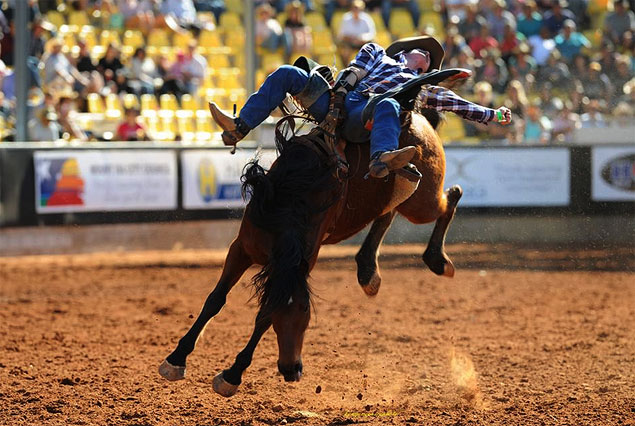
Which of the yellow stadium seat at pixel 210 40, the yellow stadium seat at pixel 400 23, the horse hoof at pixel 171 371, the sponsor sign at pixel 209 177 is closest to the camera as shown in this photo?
the horse hoof at pixel 171 371

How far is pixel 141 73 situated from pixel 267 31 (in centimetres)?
201

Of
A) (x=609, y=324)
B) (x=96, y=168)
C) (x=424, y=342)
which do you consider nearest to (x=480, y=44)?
(x=96, y=168)

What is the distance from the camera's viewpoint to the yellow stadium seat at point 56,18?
528 inches

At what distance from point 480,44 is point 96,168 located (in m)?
6.54

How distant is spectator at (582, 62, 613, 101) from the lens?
1370 cm

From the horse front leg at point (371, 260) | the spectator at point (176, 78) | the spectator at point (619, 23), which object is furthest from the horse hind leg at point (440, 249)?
the spectator at point (619, 23)

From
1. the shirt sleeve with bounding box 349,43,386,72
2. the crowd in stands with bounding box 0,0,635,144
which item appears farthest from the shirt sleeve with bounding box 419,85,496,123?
the crowd in stands with bounding box 0,0,635,144

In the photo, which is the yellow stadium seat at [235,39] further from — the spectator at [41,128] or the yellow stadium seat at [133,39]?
the spectator at [41,128]

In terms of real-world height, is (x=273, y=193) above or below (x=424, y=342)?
above

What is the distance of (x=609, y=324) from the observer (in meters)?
8.41

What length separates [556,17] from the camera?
610 inches

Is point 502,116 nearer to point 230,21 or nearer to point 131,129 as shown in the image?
point 131,129

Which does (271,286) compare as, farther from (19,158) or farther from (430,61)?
(19,158)

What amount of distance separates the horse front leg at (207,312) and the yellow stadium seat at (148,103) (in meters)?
8.71
